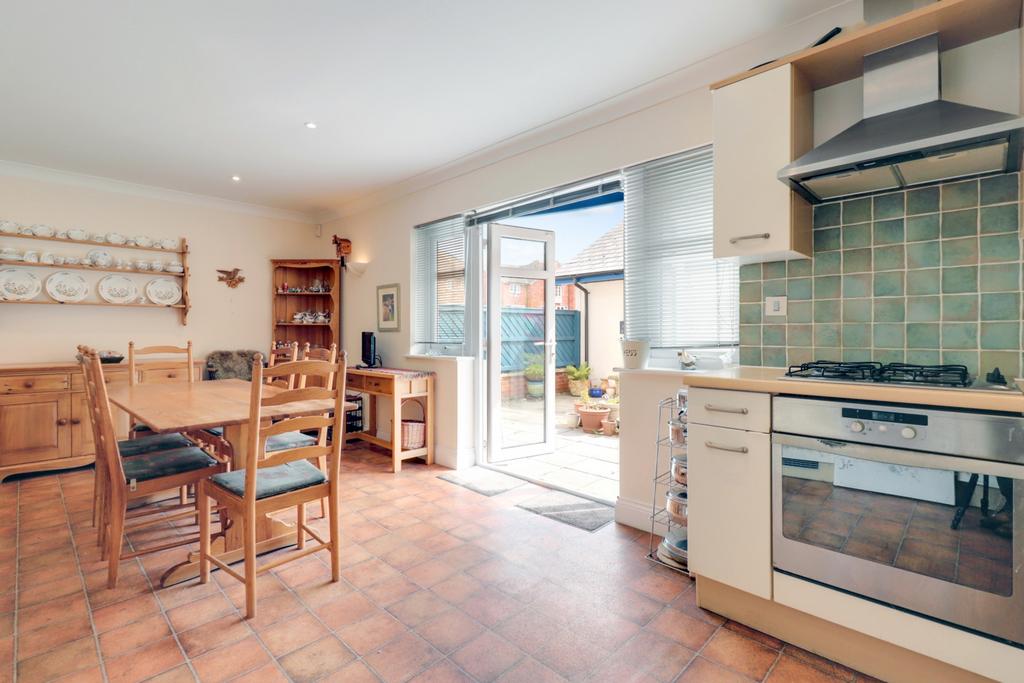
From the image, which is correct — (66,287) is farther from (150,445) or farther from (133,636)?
(133,636)

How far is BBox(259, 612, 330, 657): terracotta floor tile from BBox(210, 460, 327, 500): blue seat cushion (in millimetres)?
493

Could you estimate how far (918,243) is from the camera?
191 cm

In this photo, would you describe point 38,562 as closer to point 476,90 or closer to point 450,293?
point 450,293

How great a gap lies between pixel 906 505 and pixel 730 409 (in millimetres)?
573

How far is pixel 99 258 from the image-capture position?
172 inches

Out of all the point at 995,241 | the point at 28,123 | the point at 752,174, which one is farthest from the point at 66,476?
the point at 995,241

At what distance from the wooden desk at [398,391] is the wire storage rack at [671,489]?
2116 mm

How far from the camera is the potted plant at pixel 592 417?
5562 millimetres

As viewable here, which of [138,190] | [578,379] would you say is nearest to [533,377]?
[578,379]

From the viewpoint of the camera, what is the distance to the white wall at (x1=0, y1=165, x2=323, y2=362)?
412cm

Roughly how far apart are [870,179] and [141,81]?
143 inches

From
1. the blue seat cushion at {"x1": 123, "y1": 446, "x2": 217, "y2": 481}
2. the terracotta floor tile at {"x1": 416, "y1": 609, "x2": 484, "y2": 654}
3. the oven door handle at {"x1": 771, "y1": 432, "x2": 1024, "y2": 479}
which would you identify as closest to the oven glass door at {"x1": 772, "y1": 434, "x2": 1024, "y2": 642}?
the oven door handle at {"x1": 771, "y1": 432, "x2": 1024, "y2": 479}

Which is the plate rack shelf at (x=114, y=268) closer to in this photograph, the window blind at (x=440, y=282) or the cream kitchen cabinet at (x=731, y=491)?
the window blind at (x=440, y=282)

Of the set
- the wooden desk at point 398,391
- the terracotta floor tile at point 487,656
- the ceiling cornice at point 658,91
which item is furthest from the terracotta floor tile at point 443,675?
the ceiling cornice at point 658,91
